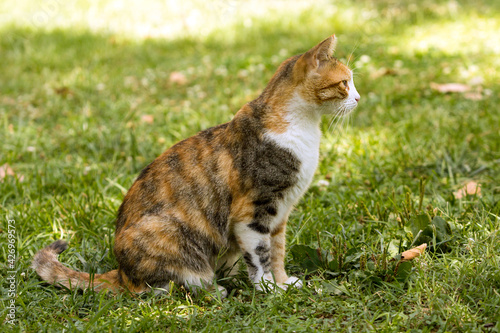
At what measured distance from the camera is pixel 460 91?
5156 millimetres

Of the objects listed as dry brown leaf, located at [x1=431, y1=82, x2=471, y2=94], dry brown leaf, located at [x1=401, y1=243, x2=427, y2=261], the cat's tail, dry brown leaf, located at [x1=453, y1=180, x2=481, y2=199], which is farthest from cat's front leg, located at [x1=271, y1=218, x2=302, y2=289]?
dry brown leaf, located at [x1=431, y1=82, x2=471, y2=94]

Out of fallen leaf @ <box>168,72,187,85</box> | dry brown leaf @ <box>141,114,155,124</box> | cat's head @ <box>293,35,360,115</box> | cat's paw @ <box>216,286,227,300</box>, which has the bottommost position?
cat's paw @ <box>216,286,227,300</box>

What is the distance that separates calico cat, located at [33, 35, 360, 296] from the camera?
2727 millimetres

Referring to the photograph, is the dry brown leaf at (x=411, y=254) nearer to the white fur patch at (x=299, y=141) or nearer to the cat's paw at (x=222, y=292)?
the white fur patch at (x=299, y=141)

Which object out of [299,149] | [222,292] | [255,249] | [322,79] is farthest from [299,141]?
[222,292]

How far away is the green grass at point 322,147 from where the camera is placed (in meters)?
2.48

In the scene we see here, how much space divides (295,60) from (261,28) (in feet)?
16.2

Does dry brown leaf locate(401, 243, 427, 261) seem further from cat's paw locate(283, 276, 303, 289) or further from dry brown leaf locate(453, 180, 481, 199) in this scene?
dry brown leaf locate(453, 180, 481, 199)

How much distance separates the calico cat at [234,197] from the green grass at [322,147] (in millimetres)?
134

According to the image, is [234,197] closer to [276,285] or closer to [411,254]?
[276,285]

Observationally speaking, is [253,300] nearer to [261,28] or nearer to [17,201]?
[17,201]

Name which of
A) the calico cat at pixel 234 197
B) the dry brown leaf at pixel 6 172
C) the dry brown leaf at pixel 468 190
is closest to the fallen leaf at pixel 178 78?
the dry brown leaf at pixel 6 172

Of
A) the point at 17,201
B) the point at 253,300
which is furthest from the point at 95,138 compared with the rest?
the point at 253,300

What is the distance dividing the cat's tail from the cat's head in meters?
1.45
